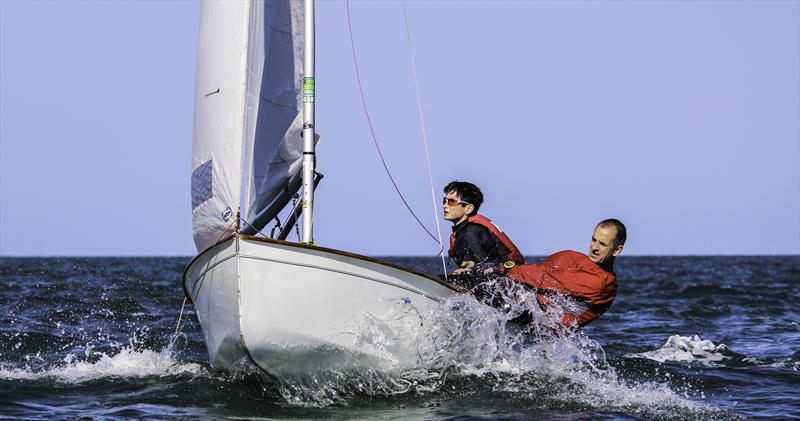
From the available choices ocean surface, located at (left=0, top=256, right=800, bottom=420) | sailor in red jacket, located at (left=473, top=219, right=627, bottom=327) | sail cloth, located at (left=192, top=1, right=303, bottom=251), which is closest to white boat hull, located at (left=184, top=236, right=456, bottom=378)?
ocean surface, located at (left=0, top=256, right=800, bottom=420)

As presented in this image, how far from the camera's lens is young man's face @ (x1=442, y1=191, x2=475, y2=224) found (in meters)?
8.54

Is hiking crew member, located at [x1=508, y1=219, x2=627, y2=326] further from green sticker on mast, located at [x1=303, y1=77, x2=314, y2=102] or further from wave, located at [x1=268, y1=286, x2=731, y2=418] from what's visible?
green sticker on mast, located at [x1=303, y1=77, x2=314, y2=102]

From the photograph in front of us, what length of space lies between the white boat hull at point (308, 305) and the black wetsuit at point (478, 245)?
401 millimetres

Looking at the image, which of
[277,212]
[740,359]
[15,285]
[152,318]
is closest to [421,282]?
[277,212]

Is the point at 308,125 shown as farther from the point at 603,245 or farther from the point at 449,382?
the point at 603,245

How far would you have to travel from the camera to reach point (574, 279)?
27.0 feet

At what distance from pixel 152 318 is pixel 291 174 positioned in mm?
7406

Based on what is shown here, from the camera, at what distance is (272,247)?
7.39m

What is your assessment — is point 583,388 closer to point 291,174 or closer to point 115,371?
point 291,174

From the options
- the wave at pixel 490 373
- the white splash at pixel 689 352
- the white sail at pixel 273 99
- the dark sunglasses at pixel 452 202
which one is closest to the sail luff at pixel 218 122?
the white sail at pixel 273 99

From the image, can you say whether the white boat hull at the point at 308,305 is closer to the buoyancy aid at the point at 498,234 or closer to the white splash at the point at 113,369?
the buoyancy aid at the point at 498,234

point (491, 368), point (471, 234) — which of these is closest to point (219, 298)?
point (471, 234)

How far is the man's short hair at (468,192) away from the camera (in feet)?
28.1

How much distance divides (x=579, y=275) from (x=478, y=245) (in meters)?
0.79
